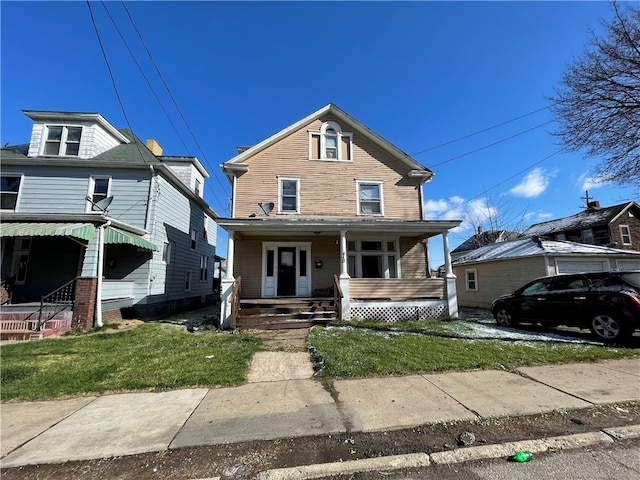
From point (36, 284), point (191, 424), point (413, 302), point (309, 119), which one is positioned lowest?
point (191, 424)

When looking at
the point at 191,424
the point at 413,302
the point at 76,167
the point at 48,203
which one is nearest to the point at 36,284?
the point at 48,203

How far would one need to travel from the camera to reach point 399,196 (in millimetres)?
13867

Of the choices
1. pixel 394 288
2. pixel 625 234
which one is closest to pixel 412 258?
pixel 394 288

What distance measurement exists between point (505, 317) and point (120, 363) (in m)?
10.8

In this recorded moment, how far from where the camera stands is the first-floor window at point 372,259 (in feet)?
42.7

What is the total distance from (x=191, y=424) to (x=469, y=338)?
684 cm

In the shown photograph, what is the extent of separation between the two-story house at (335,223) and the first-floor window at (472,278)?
5358 millimetres

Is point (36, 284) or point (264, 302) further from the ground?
point (36, 284)

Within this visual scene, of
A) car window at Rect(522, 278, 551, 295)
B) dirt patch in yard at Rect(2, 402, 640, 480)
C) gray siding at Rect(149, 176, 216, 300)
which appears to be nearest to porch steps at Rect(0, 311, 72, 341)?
gray siding at Rect(149, 176, 216, 300)

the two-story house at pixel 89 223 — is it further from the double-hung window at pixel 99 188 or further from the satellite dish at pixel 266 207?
the satellite dish at pixel 266 207

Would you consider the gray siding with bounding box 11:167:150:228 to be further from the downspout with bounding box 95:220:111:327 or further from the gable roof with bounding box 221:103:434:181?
the gable roof with bounding box 221:103:434:181

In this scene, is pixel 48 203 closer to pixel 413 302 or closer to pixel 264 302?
pixel 264 302

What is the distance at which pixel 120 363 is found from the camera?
5797 millimetres

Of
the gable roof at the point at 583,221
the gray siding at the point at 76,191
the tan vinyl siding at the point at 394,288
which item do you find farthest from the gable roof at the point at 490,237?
the gray siding at the point at 76,191
